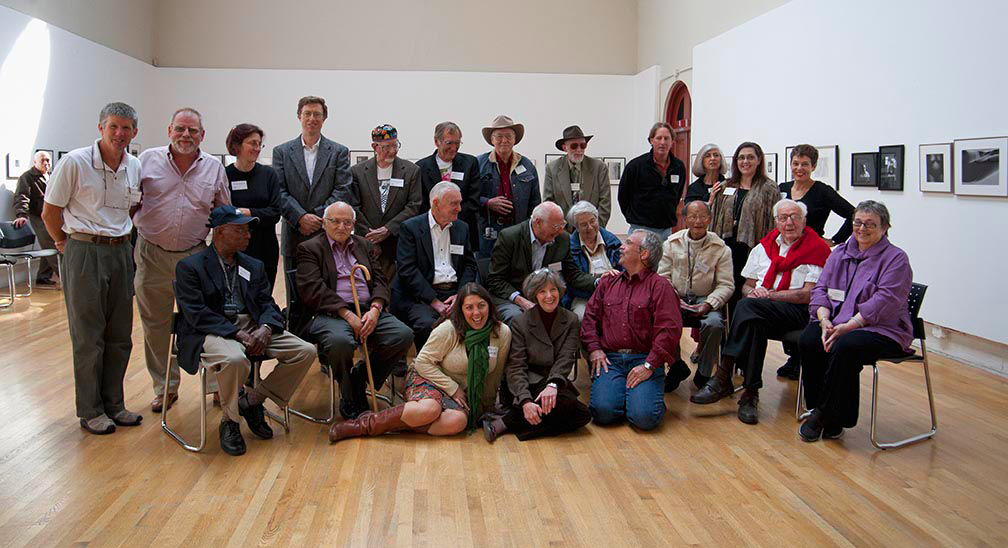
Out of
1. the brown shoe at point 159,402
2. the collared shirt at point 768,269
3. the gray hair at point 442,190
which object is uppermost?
the gray hair at point 442,190

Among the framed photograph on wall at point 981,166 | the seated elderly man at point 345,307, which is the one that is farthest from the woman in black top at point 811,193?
the seated elderly man at point 345,307

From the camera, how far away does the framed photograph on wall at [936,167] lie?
6.23 meters

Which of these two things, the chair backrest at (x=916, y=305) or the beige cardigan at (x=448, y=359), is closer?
the chair backrest at (x=916, y=305)

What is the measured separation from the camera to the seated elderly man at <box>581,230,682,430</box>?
4.75 m

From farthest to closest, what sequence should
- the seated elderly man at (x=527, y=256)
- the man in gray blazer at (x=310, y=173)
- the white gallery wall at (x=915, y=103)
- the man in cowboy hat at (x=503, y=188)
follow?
1. the man in cowboy hat at (x=503, y=188)
2. the white gallery wall at (x=915, y=103)
3. the man in gray blazer at (x=310, y=173)
4. the seated elderly man at (x=527, y=256)

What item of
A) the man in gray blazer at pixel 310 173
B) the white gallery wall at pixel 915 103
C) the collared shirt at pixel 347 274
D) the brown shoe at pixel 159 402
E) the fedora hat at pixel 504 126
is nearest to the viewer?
the brown shoe at pixel 159 402

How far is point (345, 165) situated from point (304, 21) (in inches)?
373

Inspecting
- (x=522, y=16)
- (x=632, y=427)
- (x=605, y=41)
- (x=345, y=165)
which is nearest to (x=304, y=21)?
(x=522, y=16)

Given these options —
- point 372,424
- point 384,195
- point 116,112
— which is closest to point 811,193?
point 384,195

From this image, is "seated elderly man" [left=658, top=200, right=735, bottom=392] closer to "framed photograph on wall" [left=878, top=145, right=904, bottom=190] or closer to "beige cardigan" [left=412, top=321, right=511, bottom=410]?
"beige cardigan" [left=412, top=321, right=511, bottom=410]

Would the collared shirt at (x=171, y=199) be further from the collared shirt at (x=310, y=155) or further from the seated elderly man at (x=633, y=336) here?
the seated elderly man at (x=633, y=336)

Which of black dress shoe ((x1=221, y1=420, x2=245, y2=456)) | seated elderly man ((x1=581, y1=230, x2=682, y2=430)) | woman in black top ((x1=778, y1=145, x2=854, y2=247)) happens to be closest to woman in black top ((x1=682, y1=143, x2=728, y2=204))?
woman in black top ((x1=778, y1=145, x2=854, y2=247))

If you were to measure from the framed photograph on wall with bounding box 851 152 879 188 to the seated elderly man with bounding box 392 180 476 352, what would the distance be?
13.0 feet

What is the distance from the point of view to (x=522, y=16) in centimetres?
1438
